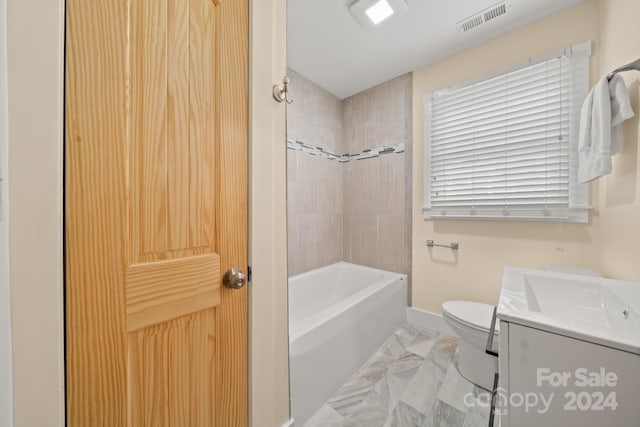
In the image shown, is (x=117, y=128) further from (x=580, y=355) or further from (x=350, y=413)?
(x=350, y=413)

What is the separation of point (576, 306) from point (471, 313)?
2.11ft

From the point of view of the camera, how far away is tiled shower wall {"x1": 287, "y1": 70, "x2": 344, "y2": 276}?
7.57 ft

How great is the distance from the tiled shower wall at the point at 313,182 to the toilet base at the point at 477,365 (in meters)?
1.46

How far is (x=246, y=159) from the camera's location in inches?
35.6

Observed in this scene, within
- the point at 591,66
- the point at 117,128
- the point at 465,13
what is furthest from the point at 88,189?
the point at 591,66

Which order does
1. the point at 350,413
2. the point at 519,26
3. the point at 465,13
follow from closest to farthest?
the point at 350,413 < the point at 465,13 < the point at 519,26

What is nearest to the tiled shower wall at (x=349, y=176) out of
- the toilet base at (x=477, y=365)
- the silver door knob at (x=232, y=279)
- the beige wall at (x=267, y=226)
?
the toilet base at (x=477, y=365)

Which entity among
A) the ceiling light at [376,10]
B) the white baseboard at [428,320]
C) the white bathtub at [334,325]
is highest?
the ceiling light at [376,10]

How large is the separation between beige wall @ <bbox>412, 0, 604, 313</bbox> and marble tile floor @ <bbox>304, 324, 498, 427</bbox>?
0.55 m

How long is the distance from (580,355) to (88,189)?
1408 millimetres

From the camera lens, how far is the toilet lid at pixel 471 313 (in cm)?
147

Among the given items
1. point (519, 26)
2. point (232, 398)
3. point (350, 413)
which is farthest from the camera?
point (519, 26)

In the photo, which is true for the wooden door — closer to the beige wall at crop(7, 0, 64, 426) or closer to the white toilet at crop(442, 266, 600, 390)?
the beige wall at crop(7, 0, 64, 426)

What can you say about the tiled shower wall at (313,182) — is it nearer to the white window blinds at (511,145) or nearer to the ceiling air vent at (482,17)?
the white window blinds at (511,145)
